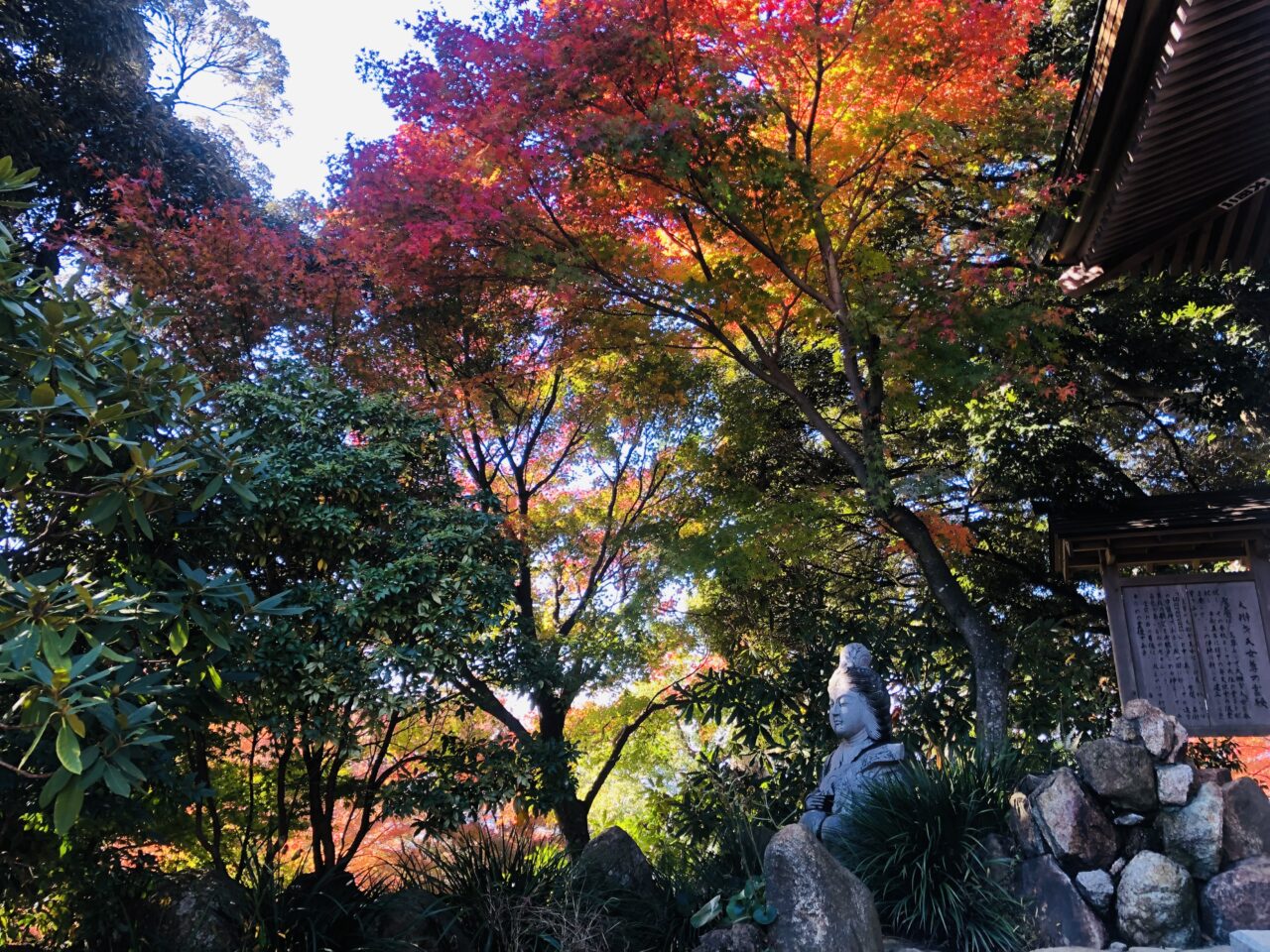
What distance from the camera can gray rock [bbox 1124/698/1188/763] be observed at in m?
5.38

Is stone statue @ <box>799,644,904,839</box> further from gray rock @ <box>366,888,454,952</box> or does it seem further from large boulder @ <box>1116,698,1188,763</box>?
gray rock @ <box>366,888,454,952</box>

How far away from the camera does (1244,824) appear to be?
516 centimetres

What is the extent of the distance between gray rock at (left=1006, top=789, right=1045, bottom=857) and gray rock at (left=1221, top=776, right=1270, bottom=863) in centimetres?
95

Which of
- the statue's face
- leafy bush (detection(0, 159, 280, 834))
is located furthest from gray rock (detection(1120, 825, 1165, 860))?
leafy bush (detection(0, 159, 280, 834))

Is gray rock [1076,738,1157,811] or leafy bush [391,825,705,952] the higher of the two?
gray rock [1076,738,1157,811]

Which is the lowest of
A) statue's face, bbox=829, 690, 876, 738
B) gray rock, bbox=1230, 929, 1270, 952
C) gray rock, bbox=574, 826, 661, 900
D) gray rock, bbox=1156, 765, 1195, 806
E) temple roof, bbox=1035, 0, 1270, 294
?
gray rock, bbox=1230, 929, 1270, 952

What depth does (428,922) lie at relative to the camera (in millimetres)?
5555

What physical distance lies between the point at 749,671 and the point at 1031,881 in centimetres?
417

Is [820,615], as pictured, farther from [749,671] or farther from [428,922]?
[428,922]

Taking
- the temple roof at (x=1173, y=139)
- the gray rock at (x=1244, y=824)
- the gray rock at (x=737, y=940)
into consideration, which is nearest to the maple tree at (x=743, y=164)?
the gray rock at (x=1244, y=824)

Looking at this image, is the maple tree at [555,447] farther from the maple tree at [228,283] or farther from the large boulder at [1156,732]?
the large boulder at [1156,732]

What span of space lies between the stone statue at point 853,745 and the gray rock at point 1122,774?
4.31ft

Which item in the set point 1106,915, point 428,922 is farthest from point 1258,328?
point 428,922

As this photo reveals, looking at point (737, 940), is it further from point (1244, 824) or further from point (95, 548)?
point (95, 548)
